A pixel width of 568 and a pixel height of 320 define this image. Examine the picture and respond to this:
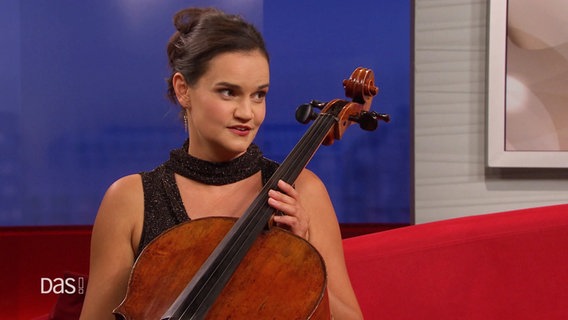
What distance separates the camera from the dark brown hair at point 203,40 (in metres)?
1.14

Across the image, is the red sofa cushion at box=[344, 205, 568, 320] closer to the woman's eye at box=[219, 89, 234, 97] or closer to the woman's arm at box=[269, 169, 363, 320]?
the woman's arm at box=[269, 169, 363, 320]

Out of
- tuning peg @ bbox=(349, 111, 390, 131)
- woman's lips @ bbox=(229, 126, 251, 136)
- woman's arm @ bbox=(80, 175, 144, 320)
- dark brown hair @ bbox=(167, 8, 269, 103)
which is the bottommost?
woman's arm @ bbox=(80, 175, 144, 320)

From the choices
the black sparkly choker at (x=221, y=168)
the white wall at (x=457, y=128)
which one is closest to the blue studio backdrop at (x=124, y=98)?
the white wall at (x=457, y=128)

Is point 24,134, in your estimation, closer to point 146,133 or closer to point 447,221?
point 146,133

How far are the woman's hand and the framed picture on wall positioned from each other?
93 centimetres

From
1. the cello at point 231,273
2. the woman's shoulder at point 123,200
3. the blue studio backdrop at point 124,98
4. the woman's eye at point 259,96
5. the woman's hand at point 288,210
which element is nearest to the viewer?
the cello at point 231,273

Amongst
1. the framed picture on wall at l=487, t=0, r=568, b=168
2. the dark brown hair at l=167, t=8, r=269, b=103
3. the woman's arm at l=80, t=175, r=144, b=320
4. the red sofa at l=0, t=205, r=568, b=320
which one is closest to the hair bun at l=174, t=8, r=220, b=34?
the dark brown hair at l=167, t=8, r=269, b=103

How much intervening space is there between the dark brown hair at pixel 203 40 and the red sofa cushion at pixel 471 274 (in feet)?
2.30

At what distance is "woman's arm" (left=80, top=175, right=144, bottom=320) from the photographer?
1174mm

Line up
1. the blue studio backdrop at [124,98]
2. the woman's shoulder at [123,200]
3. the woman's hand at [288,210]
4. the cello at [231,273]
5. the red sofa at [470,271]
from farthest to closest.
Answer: the blue studio backdrop at [124,98] < the red sofa at [470,271] < the woman's shoulder at [123,200] < the woman's hand at [288,210] < the cello at [231,273]

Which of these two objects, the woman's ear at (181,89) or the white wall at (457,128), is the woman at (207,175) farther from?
the white wall at (457,128)

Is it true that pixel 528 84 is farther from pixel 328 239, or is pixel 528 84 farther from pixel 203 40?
pixel 203 40

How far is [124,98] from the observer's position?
2.26m

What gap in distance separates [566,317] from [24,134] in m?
1.60
